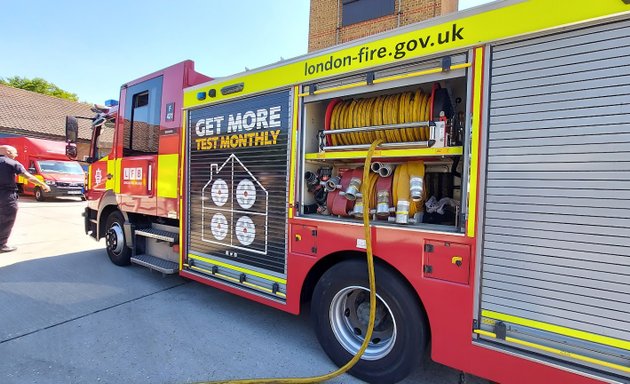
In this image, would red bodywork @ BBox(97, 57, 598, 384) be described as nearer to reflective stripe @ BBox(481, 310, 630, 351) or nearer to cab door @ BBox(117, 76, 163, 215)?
reflective stripe @ BBox(481, 310, 630, 351)

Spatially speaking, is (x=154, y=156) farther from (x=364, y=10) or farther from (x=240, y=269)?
(x=364, y=10)

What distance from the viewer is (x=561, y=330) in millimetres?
2027

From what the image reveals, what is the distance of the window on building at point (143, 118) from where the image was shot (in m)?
4.86

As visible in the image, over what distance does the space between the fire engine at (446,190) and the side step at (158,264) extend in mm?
600

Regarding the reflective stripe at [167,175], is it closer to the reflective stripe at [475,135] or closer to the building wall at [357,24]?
the reflective stripe at [475,135]

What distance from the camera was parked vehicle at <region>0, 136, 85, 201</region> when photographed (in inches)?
656

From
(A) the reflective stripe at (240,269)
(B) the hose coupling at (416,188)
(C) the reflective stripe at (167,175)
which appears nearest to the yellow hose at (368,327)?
(B) the hose coupling at (416,188)

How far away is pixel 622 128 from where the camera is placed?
1.85 meters

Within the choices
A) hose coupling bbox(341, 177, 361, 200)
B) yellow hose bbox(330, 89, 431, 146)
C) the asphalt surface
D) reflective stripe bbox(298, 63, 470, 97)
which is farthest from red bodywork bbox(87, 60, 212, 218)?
hose coupling bbox(341, 177, 361, 200)

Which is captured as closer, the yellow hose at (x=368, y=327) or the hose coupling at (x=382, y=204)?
the yellow hose at (x=368, y=327)

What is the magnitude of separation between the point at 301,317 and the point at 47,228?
917cm

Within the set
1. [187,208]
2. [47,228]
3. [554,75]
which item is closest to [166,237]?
[187,208]

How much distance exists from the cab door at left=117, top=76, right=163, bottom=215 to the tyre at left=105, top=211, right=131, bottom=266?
44 cm

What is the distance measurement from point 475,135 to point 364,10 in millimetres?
14029
